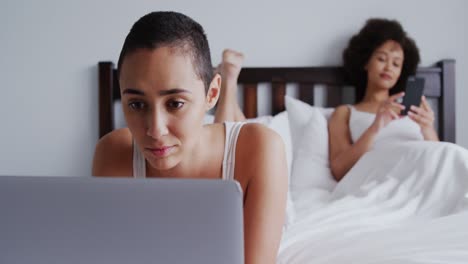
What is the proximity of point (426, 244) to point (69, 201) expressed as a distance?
68cm

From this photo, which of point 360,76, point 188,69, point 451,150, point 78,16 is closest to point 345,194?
point 451,150

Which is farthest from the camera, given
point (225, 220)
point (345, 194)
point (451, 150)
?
point (345, 194)

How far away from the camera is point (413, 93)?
1.66 m

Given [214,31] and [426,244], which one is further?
[214,31]

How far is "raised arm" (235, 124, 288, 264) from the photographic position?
72cm

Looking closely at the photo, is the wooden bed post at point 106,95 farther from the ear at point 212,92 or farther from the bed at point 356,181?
the ear at point 212,92

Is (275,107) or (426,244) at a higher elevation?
(275,107)

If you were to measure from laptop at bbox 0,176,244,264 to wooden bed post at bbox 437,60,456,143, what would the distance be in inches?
72.4

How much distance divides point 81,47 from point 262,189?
1.48 meters

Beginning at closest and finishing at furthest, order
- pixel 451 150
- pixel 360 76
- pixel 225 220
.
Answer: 1. pixel 225 220
2. pixel 451 150
3. pixel 360 76

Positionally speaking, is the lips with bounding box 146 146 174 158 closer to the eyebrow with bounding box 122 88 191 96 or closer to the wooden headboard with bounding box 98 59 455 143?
the eyebrow with bounding box 122 88 191 96

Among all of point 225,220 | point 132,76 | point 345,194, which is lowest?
point 345,194

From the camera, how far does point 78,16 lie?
1.98m

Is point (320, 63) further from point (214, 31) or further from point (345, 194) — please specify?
point (345, 194)
